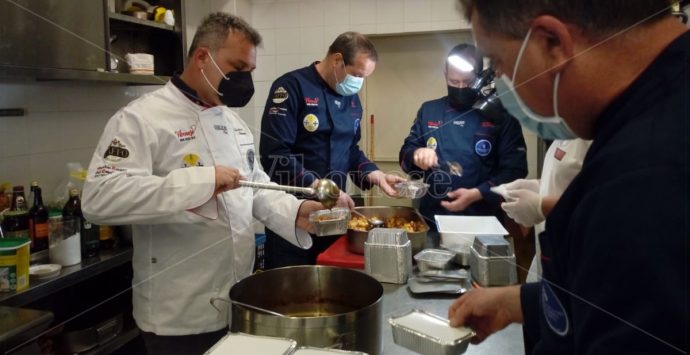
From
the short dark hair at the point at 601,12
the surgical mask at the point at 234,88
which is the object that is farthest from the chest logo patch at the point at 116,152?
the short dark hair at the point at 601,12

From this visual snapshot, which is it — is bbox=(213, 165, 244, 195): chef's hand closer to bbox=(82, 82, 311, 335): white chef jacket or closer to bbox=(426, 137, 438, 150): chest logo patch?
bbox=(82, 82, 311, 335): white chef jacket

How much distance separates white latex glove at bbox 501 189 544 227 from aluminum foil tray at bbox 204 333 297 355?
84 centimetres

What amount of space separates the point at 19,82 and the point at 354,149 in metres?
1.52

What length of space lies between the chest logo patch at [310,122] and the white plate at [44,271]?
115 centimetres

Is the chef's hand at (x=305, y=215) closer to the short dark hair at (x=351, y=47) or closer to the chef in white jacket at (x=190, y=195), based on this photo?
the chef in white jacket at (x=190, y=195)

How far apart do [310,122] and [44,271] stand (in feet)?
4.00

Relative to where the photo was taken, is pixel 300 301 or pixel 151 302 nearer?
pixel 300 301

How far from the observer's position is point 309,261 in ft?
7.45

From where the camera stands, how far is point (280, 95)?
7.32 feet

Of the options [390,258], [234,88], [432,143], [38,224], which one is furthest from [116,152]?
[432,143]

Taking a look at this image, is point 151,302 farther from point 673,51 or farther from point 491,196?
point 491,196

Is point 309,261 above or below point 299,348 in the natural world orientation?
below

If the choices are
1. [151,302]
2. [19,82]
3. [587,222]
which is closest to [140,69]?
[19,82]

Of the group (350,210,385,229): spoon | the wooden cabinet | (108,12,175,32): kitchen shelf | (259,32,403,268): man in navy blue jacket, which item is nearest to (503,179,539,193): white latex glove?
(350,210,385,229): spoon
